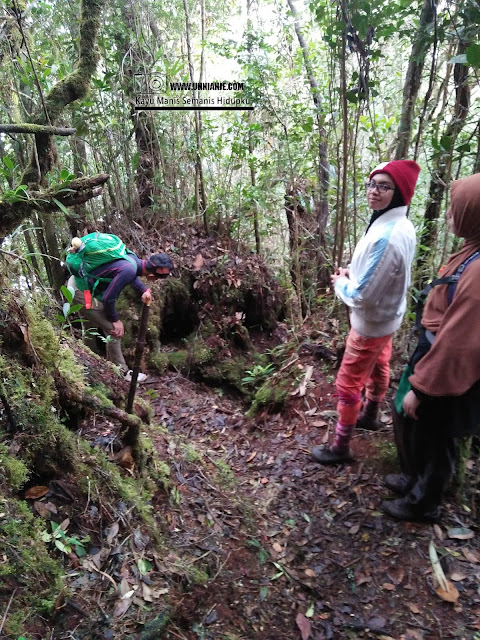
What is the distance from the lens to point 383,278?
250cm

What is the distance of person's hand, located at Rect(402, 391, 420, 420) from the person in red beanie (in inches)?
22.8

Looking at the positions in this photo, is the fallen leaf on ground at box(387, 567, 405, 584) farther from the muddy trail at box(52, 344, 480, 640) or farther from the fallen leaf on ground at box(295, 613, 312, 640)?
the fallen leaf on ground at box(295, 613, 312, 640)

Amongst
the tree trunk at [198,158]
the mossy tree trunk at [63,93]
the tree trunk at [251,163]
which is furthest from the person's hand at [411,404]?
the tree trunk at [198,158]

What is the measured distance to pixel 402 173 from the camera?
249 cm

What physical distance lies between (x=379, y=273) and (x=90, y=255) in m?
3.02

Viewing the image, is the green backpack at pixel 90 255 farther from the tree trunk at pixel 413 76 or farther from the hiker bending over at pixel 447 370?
the hiker bending over at pixel 447 370

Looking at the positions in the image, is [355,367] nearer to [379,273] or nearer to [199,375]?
[379,273]

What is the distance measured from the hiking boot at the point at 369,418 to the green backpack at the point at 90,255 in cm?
298

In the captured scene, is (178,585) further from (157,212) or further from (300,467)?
(157,212)

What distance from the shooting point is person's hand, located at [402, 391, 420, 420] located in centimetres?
220

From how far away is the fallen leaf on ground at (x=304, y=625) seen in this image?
2097 millimetres

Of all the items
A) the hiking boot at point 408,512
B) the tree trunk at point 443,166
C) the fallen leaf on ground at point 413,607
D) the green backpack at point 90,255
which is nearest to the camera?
the fallen leaf on ground at point 413,607

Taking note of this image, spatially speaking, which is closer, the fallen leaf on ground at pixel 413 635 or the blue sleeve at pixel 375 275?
the fallen leaf on ground at pixel 413 635

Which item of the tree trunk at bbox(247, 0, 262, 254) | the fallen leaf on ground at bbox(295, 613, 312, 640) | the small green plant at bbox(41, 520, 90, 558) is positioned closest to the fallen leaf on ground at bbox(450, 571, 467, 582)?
the fallen leaf on ground at bbox(295, 613, 312, 640)
